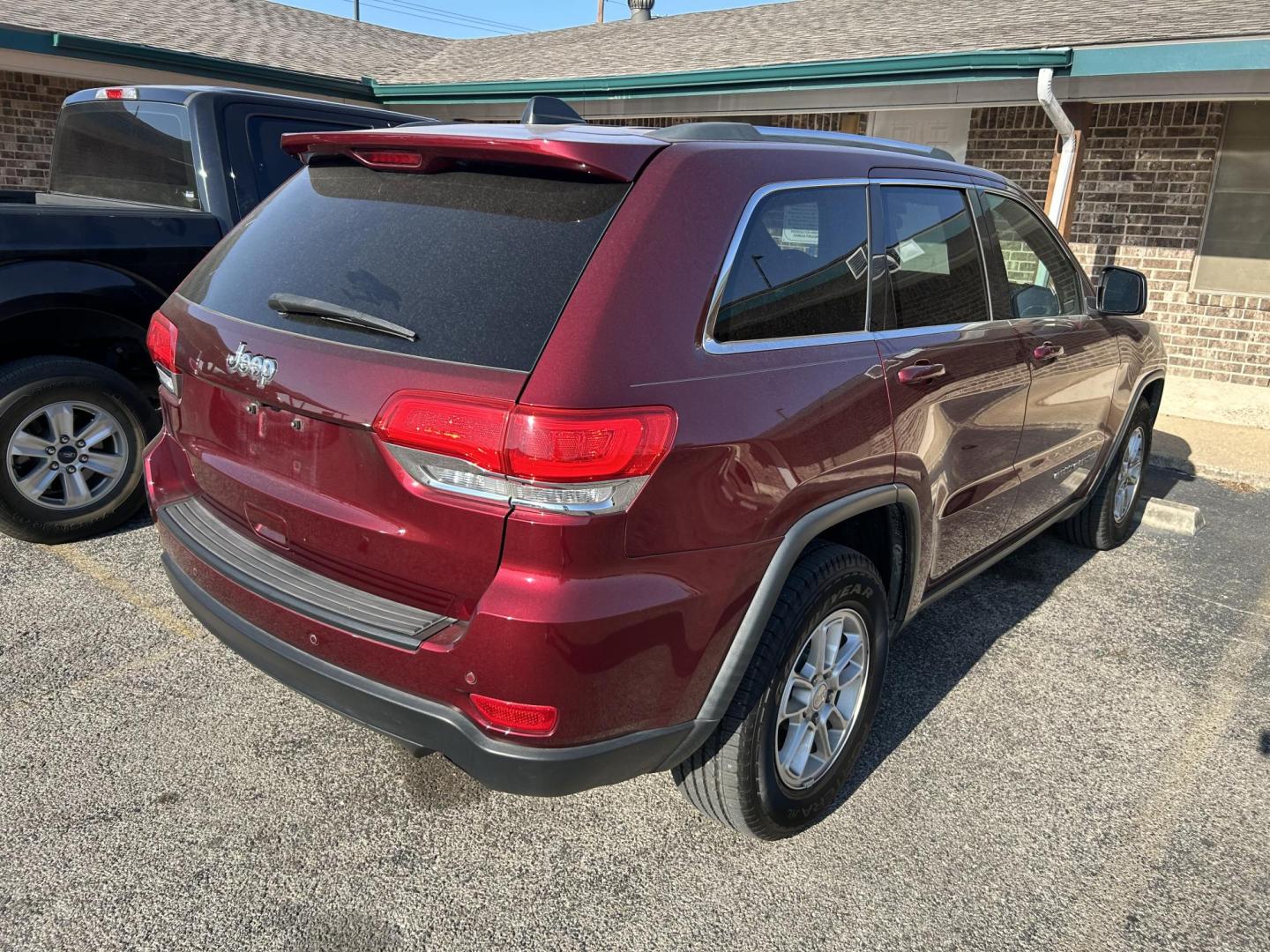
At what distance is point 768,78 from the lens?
8.64 m

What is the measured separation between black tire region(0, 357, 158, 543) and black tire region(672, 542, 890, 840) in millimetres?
3209

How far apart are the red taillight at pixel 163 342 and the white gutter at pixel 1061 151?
654cm

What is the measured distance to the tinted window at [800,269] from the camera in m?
2.26

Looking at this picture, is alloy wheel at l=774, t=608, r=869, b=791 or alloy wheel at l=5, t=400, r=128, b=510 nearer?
alloy wheel at l=774, t=608, r=869, b=791

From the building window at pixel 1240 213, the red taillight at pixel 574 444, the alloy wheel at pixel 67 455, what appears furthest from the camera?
the building window at pixel 1240 213

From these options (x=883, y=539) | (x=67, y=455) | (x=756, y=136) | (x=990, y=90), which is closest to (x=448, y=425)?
(x=756, y=136)

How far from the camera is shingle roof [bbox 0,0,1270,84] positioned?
781 centimetres

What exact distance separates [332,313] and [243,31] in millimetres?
13771

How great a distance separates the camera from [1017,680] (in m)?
3.62

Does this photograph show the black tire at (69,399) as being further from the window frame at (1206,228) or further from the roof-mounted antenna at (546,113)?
the window frame at (1206,228)

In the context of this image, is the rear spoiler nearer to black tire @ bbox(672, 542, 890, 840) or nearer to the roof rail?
the roof rail

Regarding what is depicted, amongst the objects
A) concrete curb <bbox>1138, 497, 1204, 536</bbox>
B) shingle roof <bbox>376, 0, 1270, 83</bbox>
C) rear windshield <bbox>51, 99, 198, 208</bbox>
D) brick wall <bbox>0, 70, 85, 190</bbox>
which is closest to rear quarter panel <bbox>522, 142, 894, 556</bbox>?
rear windshield <bbox>51, 99, 198, 208</bbox>

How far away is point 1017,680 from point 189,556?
2950mm

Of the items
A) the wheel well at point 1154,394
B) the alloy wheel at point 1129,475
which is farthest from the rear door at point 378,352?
the wheel well at point 1154,394
